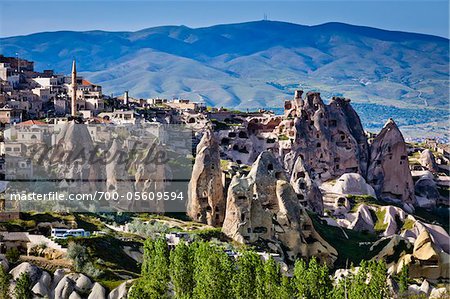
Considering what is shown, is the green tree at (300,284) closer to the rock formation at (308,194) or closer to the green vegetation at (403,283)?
the green vegetation at (403,283)

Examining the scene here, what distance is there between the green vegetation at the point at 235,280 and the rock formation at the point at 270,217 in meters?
8.89

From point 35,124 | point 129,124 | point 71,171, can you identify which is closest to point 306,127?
point 129,124

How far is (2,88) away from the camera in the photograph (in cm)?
8925

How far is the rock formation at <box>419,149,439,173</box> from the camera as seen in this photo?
297 ft

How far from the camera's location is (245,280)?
1545 inches

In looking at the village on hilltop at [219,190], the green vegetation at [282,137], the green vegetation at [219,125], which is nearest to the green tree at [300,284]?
the village on hilltop at [219,190]

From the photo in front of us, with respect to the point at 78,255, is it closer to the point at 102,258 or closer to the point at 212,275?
the point at 102,258

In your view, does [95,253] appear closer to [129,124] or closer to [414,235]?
[414,235]

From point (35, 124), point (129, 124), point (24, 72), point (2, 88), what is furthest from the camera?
point (24, 72)

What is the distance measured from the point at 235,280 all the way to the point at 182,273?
2270 millimetres

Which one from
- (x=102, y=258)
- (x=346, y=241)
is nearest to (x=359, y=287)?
(x=102, y=258)

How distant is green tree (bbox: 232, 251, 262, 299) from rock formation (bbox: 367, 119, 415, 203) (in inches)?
1604

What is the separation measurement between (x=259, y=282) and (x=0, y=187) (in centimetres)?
2056

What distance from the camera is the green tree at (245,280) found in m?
39.0
